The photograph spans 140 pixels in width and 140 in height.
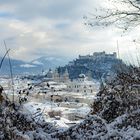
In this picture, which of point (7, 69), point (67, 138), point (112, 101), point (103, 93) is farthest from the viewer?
point (103, 93)

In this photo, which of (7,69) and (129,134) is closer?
(129,134)

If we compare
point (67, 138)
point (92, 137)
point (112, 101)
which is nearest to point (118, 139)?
point (92, 137)

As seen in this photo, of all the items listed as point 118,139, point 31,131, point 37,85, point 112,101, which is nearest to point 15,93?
point 37,85

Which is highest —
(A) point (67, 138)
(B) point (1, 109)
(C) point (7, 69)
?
(C) point (7, 69)

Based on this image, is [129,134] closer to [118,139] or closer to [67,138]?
[118,139]

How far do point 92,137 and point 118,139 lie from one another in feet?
2.87

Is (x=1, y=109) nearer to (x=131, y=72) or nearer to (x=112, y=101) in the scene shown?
(x=112, y=101)

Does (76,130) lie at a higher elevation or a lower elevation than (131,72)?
lower

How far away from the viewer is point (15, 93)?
9852 mm

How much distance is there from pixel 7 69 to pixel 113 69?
16.3 ft

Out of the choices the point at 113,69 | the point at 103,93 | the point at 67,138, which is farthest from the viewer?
the point at 113,69

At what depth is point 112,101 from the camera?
34.3 ft

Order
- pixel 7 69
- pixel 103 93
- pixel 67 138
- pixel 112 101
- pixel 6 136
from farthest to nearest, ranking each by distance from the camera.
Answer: pixel 103 93, pixel 112 101, pixel 7 69, pixel 67 138, pixel 6 136

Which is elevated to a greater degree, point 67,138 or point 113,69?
→ point 113,69
